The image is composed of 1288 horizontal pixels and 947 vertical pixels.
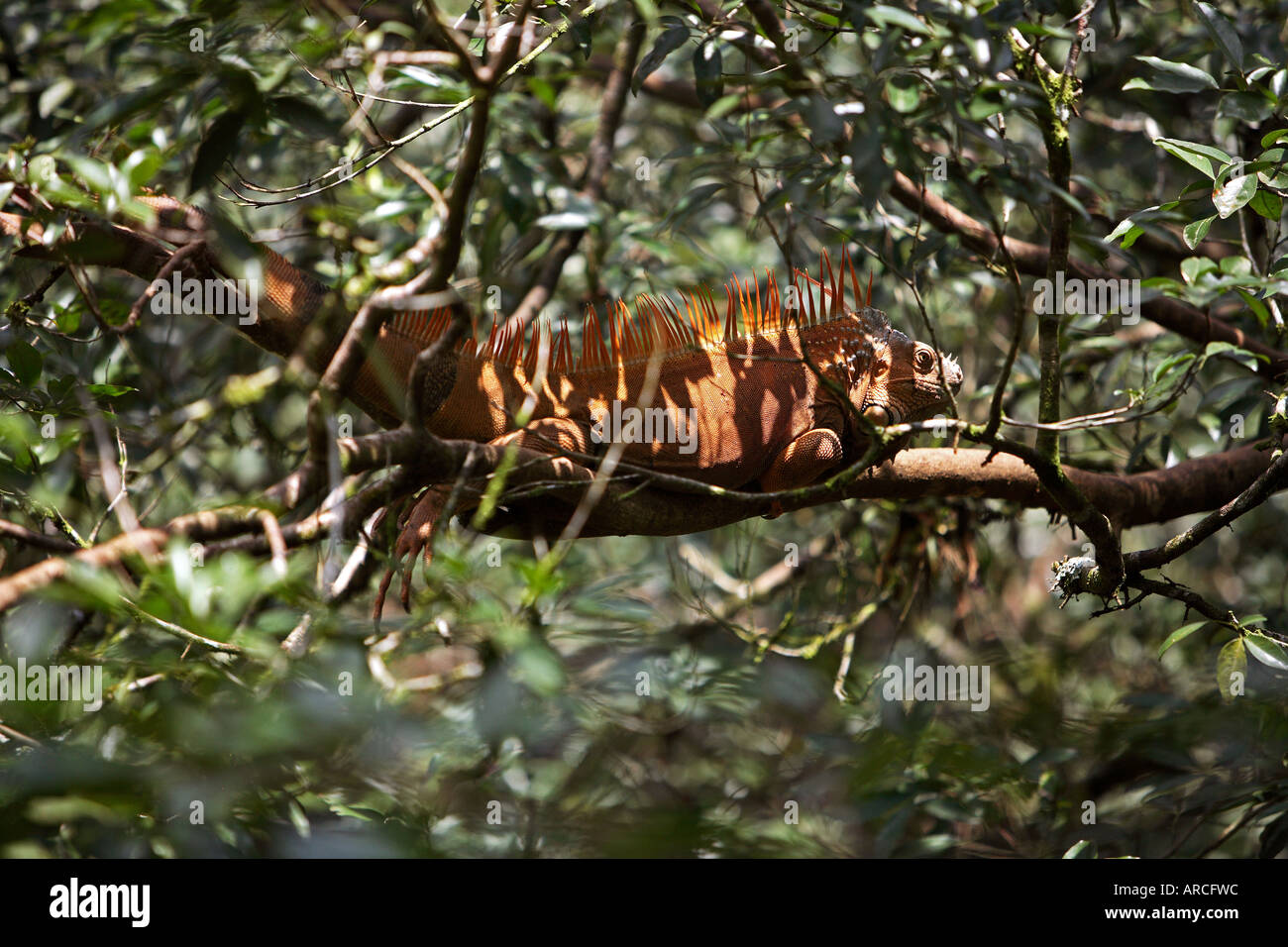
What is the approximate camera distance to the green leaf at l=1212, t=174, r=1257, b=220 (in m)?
3.39

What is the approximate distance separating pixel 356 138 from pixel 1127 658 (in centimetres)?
642

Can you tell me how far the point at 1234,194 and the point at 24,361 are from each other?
12.9ft

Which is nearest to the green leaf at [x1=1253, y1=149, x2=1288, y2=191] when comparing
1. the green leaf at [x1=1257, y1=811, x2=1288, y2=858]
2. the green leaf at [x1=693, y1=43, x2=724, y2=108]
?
the green leaf at [x1=693, y1=43, x2=724, y2=108]

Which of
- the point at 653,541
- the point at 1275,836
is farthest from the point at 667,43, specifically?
the point at 653,541

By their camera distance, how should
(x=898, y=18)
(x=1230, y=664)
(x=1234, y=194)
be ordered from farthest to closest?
(x=1230, y=664), (x=1234, y=194), (x=898, y=18)

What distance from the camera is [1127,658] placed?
7910 millimetres

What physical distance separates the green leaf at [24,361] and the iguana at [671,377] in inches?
24.2

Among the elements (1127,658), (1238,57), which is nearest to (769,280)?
(1238,57)

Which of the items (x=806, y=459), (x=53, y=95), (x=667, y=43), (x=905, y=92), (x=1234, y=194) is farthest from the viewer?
(x=53, y=95)

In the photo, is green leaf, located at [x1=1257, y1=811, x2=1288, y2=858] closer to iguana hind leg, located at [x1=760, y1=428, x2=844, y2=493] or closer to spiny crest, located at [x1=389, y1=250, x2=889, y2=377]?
iguana hind leg, located at [x1=760, y1=428, x2=844, y2=493]

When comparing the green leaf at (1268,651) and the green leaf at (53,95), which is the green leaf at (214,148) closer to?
the green leaf at (53,95)

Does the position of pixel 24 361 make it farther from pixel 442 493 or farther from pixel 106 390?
pixel 442 493

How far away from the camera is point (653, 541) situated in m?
8.34
